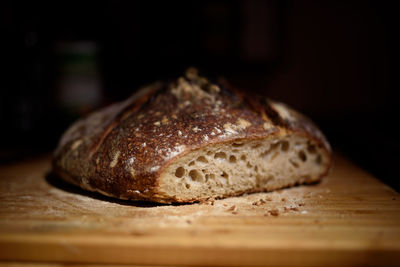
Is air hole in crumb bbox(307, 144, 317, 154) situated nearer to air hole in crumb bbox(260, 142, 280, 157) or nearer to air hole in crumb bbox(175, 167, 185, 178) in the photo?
air hole in crumb bbox(260, 142, 280, 157)

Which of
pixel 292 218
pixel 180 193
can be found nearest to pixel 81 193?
pixel 180 193

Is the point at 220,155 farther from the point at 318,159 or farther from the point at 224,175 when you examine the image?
the point at 318,159

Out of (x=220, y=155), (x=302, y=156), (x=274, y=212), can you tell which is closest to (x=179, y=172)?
(x=220, y=155)

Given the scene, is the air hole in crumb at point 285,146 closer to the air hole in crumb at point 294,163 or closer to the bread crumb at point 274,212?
the air hole in crumb at point 294,163

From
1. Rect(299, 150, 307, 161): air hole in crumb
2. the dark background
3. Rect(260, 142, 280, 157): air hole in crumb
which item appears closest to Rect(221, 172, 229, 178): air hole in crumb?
Rect(260, 142, 280, 157): air hole in crumb

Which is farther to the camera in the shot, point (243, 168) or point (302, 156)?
point (302, 156)
